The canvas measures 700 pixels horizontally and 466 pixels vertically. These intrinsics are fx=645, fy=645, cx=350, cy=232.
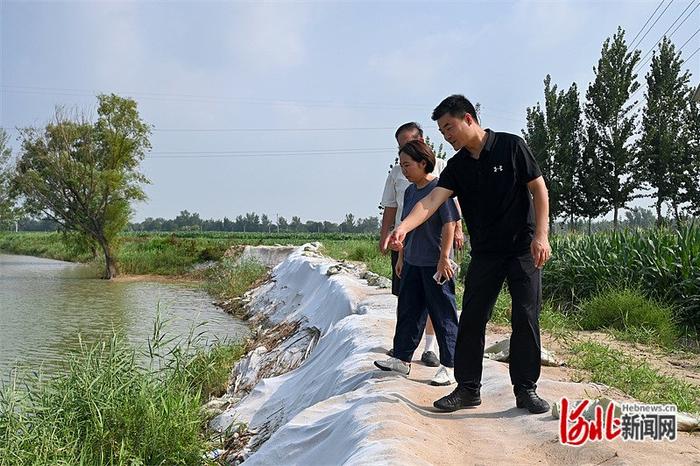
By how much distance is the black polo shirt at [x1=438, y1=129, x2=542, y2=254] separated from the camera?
3102 millimetres

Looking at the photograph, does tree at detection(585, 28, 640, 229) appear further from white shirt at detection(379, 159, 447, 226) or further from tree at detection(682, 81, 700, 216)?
white shirt at detection(379, 159, 447, 226)

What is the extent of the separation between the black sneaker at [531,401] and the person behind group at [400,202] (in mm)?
1092

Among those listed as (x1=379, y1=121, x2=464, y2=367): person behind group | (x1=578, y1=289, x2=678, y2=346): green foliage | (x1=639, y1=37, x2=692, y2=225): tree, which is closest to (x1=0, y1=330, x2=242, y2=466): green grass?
(x1=379, y1=121, x2=464, y2=367): person behind group

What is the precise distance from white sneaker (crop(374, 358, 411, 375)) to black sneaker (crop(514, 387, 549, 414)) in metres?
0.87

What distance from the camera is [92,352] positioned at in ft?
15.3

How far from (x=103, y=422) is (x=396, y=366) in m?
1.98

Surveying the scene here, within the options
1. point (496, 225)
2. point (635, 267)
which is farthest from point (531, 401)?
point (635, 267)

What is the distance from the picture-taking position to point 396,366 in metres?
4.03

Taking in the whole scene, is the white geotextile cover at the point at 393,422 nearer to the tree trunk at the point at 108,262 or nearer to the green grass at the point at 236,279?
the green grass at the point at 236,279

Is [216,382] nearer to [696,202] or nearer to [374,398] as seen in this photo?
[374,398]

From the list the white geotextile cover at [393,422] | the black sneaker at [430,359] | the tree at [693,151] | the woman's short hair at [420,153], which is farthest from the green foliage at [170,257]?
the woman's short hair at [420,153]

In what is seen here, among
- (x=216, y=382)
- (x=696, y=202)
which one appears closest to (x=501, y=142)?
(x=216, y=382)

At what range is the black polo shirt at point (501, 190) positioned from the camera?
310 centimetres

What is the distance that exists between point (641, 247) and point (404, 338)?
5390 mm
